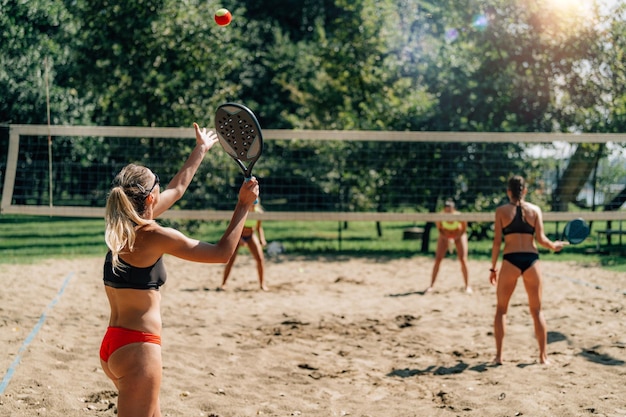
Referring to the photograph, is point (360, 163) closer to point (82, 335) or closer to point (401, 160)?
point (401, 160)

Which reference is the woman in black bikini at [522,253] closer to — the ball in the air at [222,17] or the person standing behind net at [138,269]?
the ball in the air at [222,17]

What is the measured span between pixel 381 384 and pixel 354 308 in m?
3.46

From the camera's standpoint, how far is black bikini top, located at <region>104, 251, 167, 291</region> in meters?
3.42

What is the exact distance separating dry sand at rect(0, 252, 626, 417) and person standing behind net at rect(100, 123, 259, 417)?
6.65ft

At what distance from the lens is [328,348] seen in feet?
24.7

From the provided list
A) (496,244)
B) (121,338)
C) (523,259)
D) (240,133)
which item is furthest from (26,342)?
(523,259)

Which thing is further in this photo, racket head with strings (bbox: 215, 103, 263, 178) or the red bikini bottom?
racket head with strings (bbox: 215, 103, 263, 178)

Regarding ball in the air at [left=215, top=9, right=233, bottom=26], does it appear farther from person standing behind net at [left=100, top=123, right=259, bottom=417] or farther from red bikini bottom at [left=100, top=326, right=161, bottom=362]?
red bikini bottom at [left=100, top=326, right=161, bottom=362]

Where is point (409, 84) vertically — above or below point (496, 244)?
above

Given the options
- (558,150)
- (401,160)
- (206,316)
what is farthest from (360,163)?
(206,316)

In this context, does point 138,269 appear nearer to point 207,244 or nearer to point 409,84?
point 207,244

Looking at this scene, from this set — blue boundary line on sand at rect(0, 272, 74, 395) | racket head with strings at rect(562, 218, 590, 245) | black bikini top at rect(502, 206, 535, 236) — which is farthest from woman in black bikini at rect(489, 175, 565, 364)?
blue boundary line on sand at rect(0, 272, 74, 395)

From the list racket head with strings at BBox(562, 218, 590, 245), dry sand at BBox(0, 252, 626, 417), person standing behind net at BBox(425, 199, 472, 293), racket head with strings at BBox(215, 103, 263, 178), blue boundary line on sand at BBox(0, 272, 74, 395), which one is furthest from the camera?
person standing behind net at BBox(425, 199, 472, 293)

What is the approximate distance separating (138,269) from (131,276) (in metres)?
0.05
